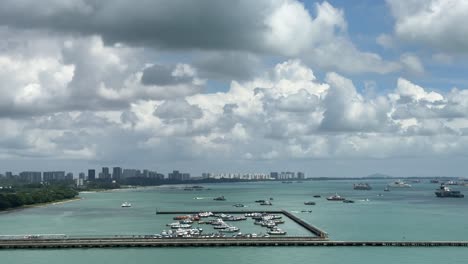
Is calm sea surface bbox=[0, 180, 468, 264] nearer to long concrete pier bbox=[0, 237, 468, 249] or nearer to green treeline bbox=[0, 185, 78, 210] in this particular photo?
long concrete pier bbox=[0, 237, 468, 249]

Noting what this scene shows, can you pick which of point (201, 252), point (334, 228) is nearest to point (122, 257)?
point (201, 252)

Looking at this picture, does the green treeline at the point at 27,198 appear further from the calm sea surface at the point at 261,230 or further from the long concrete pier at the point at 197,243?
the long concrete pier at the point at 197,243

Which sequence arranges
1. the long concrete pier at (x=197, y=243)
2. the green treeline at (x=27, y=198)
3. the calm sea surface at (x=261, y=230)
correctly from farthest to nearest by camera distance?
the green treeline at (x=27, y=198)
the long concrete pier at (x=197, y=243)
the calm sea surface at (x=261, y=230)

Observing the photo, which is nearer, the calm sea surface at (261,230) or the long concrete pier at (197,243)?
the calm sea surface at (261,230)

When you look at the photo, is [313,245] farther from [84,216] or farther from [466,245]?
[84,216]

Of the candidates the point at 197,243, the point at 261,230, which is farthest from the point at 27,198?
the point at 197,243

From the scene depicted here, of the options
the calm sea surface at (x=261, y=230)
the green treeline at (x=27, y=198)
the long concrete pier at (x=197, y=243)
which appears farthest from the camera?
the green treeline at (x=27, y=198)

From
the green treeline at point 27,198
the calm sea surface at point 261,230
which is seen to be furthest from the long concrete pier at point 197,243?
the green treeline at point 27,198

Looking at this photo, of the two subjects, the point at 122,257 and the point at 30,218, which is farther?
the point at 30,218

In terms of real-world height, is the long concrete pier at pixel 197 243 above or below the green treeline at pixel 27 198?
below
